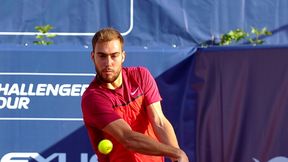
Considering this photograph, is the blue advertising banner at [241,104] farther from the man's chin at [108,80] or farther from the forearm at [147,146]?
the forearm at [147,146]

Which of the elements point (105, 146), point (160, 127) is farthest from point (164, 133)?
point (105, 146)

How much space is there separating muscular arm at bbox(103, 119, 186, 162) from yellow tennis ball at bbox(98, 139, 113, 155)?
0.09 metres

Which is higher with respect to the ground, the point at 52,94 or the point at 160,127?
the point at 52,94

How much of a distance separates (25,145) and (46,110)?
1.03ft

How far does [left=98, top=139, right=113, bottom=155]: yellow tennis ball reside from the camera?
4141mm

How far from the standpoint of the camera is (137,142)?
12.8ft

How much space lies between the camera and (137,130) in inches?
169

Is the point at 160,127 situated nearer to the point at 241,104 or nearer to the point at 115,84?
the point at 115,84

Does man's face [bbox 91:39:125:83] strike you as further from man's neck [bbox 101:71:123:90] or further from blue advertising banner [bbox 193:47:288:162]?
blue advertising banner [bbox 193:47:288:162]

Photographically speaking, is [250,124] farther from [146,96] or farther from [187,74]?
[146,96]

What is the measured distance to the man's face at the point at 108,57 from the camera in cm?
399

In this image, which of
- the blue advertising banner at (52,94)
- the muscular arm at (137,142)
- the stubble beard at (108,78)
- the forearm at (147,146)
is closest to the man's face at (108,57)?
the stubble beard at (108,78)

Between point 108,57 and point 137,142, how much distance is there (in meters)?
0.46

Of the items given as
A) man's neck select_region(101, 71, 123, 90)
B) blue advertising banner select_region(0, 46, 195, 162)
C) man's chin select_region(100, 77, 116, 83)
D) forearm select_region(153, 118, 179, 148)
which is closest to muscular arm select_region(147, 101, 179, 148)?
forearm select_region(153, 118, 179, 148)
